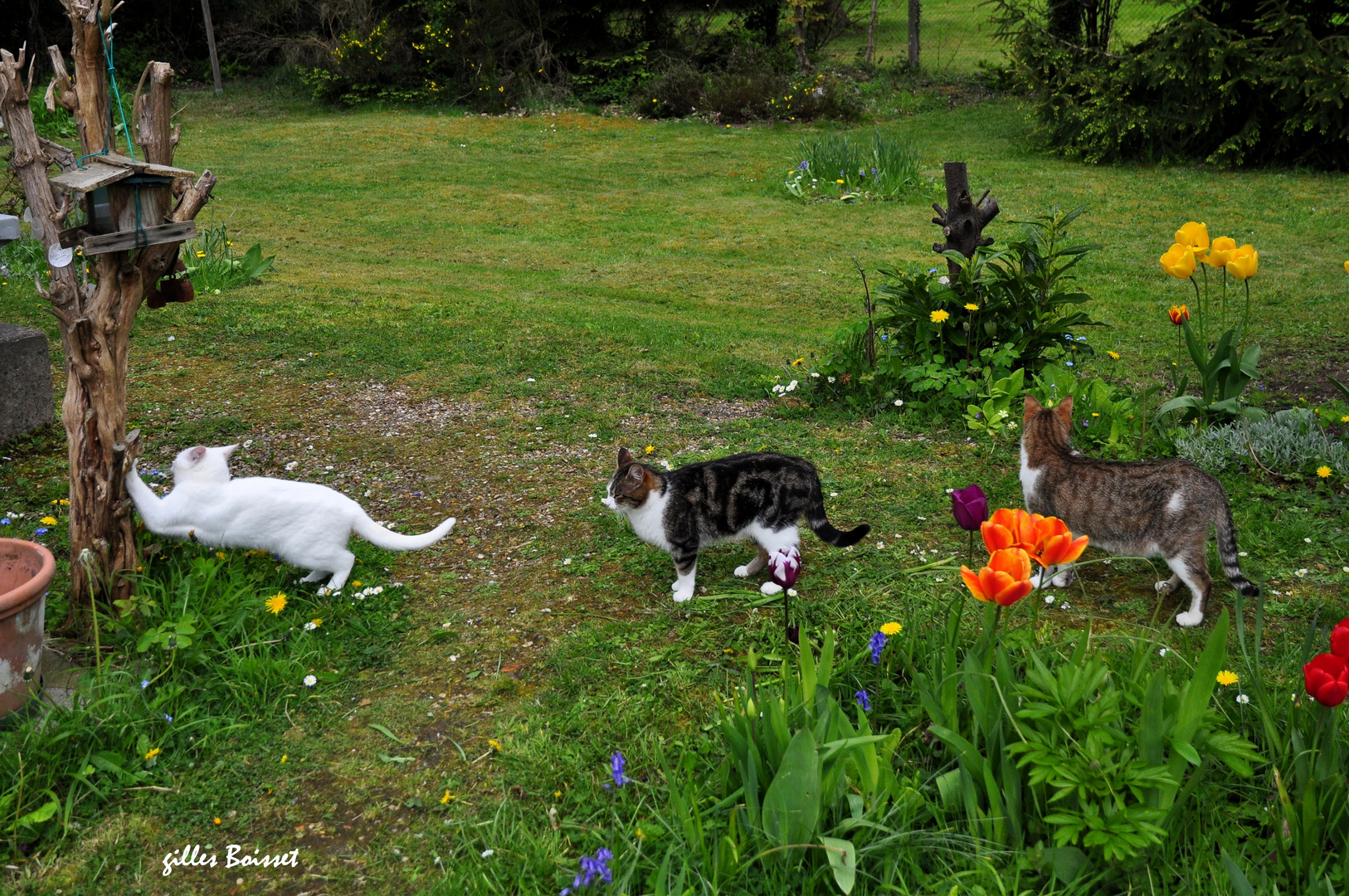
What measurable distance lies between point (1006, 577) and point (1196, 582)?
69.4 inches

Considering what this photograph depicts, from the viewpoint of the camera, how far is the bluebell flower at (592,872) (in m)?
2.17

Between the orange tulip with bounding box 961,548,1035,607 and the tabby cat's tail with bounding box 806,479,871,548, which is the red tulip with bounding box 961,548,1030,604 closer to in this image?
the orange tulip with bounding box 961,548,1035,607

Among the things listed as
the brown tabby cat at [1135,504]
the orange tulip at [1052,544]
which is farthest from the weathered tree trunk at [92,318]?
the brown tabby cat at [1135,504]

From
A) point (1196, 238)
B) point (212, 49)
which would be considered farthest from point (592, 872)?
point (212, 49)

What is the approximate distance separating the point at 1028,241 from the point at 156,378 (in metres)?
5.22

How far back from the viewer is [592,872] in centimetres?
220

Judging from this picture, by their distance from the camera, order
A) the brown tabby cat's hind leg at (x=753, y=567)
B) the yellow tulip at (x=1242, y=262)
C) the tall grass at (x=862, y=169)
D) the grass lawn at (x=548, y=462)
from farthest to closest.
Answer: the tall grass at (x=862, y=169) → the yellow tulip at (x=1242, y=262) → the brown tabby cat's hind leg at (x=753, y=567) → the grass lawn at (x=548, y=462)

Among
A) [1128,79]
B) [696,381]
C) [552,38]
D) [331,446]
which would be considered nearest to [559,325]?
[696,381]

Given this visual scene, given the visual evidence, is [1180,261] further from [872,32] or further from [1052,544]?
[872,32]

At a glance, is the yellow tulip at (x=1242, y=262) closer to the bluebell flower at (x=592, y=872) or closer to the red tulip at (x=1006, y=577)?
the red tulip at (x=1006, y=577)

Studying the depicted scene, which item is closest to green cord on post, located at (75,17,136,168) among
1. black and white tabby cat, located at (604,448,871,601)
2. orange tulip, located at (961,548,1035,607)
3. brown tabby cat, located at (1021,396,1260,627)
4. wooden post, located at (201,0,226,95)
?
black and white tabby cat, located at (604,448,871,601)

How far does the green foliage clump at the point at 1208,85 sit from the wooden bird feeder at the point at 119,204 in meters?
12.4

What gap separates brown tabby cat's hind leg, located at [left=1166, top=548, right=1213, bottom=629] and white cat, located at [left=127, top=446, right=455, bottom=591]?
2.65 metres

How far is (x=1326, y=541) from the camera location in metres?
3.95
